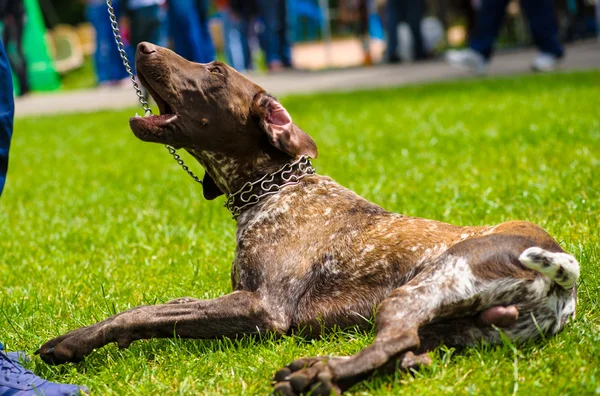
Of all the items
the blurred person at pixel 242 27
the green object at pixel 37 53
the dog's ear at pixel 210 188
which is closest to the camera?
the dog's ear at pixel 210 188

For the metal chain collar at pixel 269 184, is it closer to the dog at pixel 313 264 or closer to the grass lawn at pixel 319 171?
the dog at pixel 313 264

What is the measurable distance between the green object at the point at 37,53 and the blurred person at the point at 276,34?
558 centimetres

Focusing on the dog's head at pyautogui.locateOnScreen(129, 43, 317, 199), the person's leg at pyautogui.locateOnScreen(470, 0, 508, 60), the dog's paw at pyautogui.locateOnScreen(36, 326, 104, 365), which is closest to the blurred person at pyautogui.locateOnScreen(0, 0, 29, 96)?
the person's leg at pyautogui.locateOnScreen(470, 0, 508, 60)

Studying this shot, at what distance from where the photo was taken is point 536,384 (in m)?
2.97

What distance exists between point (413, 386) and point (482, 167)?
13.6 feet

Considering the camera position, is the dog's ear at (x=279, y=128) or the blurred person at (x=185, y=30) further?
the blurred person at (x=185, y=30)

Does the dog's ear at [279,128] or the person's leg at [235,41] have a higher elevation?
the dog's ear at [279,128]

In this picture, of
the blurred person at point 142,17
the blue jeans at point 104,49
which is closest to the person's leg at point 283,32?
the blue jeans at point 104,49

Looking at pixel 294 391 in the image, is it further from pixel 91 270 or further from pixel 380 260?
pixel 91 270

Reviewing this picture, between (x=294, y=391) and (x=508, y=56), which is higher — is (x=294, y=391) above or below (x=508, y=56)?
above

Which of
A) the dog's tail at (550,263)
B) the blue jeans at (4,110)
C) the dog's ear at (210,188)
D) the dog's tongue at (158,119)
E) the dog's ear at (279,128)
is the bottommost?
the dog's tail at (550,263)

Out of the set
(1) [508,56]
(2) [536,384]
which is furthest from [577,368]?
(1) [508,56]

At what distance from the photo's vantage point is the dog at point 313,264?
127 inches

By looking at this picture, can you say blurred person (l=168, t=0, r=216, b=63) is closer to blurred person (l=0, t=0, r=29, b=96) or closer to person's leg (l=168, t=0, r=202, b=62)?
person's leg (l=168, t=0, r=202, b=62)
